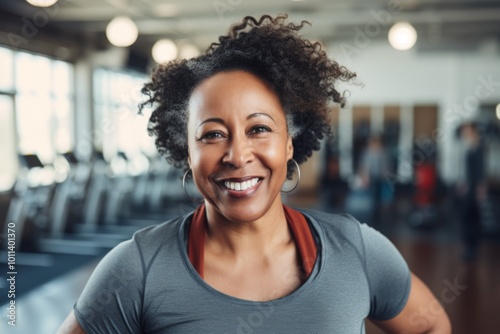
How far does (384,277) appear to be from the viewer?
3.83 ft

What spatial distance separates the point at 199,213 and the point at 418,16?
713cm

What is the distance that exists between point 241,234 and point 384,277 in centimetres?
32

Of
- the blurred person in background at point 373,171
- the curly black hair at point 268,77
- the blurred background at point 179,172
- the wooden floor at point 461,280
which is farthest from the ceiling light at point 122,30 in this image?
the curly black hair at point 268,77

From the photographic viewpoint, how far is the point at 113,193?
7.85m

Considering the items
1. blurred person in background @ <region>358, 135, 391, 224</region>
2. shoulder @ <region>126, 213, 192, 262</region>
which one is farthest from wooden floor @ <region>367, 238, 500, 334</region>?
shoulder @ <region>126, 213, 192, 262</region>

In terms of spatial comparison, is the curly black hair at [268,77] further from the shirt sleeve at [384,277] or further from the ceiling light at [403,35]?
the ceiling light at [403,35]

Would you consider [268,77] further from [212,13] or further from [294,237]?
[212,13]

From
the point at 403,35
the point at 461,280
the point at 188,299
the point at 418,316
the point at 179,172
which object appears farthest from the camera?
the point at 179,172

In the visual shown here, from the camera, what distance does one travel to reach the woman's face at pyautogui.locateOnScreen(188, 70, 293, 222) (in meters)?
1.05

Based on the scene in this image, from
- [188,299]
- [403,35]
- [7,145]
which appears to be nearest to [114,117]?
[7,145]

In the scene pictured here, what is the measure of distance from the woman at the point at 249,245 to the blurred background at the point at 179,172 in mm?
2505

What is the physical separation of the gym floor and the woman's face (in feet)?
8.51

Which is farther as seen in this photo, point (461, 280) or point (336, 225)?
point (461, 280)

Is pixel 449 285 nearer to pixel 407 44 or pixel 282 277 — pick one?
pixel 407 44
